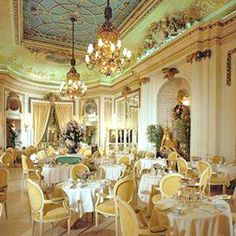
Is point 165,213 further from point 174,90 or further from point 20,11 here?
point 174,90

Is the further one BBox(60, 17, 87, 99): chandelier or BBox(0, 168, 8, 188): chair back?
BBox(60, 17, 87, 99): chandelier

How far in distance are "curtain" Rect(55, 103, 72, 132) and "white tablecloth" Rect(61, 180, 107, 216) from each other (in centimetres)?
1187

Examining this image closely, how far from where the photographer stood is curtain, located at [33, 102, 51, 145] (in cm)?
1505

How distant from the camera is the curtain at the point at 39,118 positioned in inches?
593

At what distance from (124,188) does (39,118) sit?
482 inches

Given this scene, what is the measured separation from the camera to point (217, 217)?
288 centimetres

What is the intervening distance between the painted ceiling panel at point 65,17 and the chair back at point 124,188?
563 centimetres

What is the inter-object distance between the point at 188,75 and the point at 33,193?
6800mm

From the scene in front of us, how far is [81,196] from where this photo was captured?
13.9 feet

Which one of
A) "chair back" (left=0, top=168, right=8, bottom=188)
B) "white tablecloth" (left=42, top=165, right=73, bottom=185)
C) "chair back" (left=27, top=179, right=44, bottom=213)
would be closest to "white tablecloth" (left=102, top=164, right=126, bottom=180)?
"white tablecloth" (left=42, top=165, right=73, bottom=185)

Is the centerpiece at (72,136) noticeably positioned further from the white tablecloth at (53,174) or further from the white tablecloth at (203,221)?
the white tablecloth at (203,221)

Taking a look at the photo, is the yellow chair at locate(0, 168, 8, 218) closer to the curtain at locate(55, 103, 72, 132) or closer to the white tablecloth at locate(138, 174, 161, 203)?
the white tablecloth at locate(138, 174, 161, 203)

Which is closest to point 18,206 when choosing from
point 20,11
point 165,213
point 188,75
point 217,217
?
point 165,213

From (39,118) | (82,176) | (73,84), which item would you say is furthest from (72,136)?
(39,118)
